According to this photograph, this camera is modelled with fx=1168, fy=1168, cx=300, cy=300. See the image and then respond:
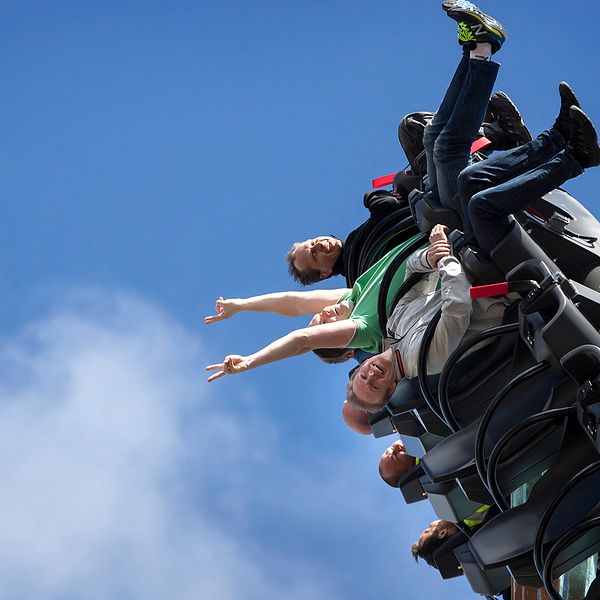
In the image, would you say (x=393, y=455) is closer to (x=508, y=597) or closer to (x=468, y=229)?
(x=508, y=597)

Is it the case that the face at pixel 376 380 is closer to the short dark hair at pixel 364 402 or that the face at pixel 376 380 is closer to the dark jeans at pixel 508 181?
the short dark hair at pixel 364 402

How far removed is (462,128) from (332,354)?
2.27m

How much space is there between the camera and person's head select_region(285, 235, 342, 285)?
28.8ft

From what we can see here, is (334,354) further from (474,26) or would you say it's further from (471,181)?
(474,26)

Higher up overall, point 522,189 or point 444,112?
point 444,112

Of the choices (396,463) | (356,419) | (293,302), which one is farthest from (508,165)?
(396,463)

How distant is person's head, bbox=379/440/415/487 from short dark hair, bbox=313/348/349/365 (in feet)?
2.43

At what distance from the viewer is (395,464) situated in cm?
845

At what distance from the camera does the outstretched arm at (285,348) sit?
721cm

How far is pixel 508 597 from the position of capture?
25.3 ft

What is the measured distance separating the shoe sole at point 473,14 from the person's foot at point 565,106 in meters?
0.57

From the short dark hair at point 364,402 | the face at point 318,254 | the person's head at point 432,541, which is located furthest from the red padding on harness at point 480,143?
the person's head at point 432,541

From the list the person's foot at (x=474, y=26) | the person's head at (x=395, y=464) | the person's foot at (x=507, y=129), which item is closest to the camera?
the person's foot at (x=474, y=26)

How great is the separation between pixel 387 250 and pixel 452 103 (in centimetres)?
186
